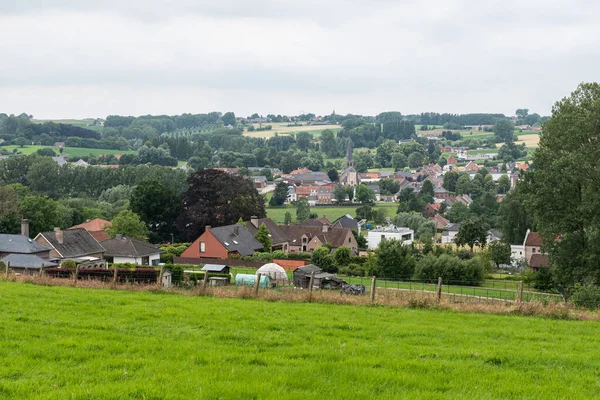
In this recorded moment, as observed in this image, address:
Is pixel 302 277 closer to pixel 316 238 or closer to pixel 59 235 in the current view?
pixel 59 235

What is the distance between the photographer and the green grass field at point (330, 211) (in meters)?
114

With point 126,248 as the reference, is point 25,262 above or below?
above

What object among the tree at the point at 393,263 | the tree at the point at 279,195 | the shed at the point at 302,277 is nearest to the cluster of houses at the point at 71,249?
the shed at the point at 302,277

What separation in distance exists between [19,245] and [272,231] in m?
30.3

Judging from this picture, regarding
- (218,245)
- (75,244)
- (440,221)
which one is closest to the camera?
(75,244)

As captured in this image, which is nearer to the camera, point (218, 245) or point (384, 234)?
point (218, 245)

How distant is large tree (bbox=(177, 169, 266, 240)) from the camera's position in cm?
6862

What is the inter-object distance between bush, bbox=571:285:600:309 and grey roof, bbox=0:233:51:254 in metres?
34.9

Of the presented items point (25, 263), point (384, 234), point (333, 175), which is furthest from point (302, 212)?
point (333, 175)

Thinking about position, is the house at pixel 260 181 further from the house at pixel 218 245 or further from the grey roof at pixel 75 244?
the grey roof at pixel 75 244

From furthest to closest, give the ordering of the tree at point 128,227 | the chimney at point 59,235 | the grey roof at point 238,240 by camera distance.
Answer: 1. the tree at point 128,227
2. the grey roof at point 238,240
3. the chimney at point 59,235

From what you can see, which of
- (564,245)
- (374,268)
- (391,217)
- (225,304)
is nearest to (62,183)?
(391,217)

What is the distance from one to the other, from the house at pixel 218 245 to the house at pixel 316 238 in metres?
11.2

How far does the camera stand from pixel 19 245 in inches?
1793
